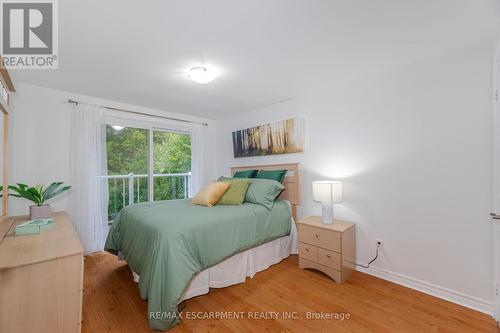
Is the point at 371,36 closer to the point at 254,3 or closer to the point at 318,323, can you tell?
the point at 254,3

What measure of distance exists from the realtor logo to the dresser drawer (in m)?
2.85

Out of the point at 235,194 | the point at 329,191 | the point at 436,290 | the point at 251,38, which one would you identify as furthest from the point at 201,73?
the point at 436,290

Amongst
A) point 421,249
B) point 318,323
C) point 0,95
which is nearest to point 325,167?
point 421,249

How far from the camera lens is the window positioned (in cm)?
329

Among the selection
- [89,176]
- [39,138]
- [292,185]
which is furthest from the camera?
[292,185]

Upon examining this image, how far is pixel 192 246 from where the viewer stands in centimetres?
174

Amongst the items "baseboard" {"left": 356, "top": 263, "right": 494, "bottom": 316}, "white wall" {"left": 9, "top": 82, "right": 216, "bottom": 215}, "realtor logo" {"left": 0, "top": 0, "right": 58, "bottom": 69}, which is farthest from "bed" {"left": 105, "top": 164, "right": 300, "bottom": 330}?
"realtor logo" {"left": 0, "top": 0, "right": 58, "bottom": 69}

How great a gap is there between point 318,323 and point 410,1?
7.70 ft

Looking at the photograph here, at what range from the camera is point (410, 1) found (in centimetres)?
133

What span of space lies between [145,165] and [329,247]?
313 centimetres

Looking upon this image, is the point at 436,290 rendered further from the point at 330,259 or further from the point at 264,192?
the point at 264,192

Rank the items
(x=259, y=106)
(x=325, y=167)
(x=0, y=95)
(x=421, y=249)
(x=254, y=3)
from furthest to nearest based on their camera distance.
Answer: (x=259, y=106) < (x=325, y=167) < (x=421, y=249) < (x=0, y=95) < (x=254, y=3)

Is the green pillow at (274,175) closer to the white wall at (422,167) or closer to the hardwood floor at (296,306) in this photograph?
the white wall at (422,167)

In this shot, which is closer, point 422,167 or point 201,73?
point 422,167
